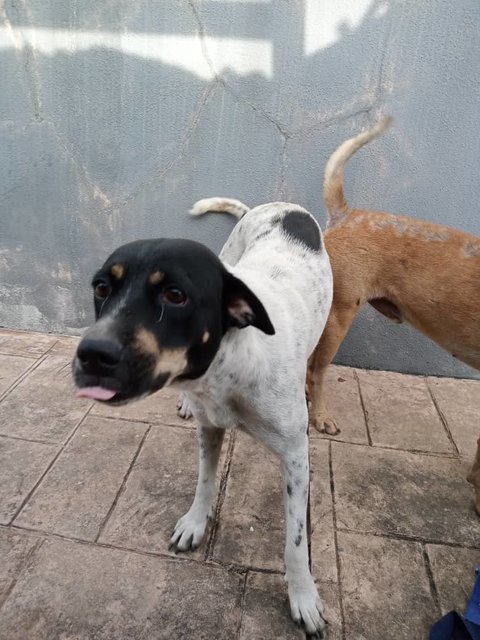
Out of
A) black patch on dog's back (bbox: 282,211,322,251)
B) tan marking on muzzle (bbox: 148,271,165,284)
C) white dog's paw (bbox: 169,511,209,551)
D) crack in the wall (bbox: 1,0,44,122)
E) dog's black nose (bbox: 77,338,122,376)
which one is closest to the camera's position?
dog's black nose (bbox: 77,338,122,376)

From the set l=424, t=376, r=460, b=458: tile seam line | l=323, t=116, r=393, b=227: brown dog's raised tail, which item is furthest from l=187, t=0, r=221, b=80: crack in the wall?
l=424, t=376, r=460, b=458: tile seam line

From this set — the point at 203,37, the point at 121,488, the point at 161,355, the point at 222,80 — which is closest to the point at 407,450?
the point at 121,488

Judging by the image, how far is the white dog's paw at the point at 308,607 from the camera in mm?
1884

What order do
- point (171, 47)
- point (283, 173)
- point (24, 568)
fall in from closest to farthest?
point (24, 568) → point (171, 47) → point (283, 173)

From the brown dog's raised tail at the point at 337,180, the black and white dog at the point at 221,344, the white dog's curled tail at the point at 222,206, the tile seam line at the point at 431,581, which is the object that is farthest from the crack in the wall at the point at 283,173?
the tile seam line at the point at 431,581

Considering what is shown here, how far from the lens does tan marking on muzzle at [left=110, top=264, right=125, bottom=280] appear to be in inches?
58.1

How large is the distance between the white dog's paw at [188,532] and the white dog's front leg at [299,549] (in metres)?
0.47

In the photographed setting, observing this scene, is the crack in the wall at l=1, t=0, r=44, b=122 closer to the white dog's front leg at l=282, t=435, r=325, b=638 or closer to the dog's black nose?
the dog's black nose

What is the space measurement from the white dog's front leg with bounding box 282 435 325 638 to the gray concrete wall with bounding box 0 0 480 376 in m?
2.07

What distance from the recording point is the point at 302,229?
8.86 ft

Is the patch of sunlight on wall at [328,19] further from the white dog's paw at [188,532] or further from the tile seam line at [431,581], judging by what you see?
the tile seam line at [431,581]

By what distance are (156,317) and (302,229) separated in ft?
4.96

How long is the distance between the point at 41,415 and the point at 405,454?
2387mm

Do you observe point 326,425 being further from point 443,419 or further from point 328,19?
point 328,19
